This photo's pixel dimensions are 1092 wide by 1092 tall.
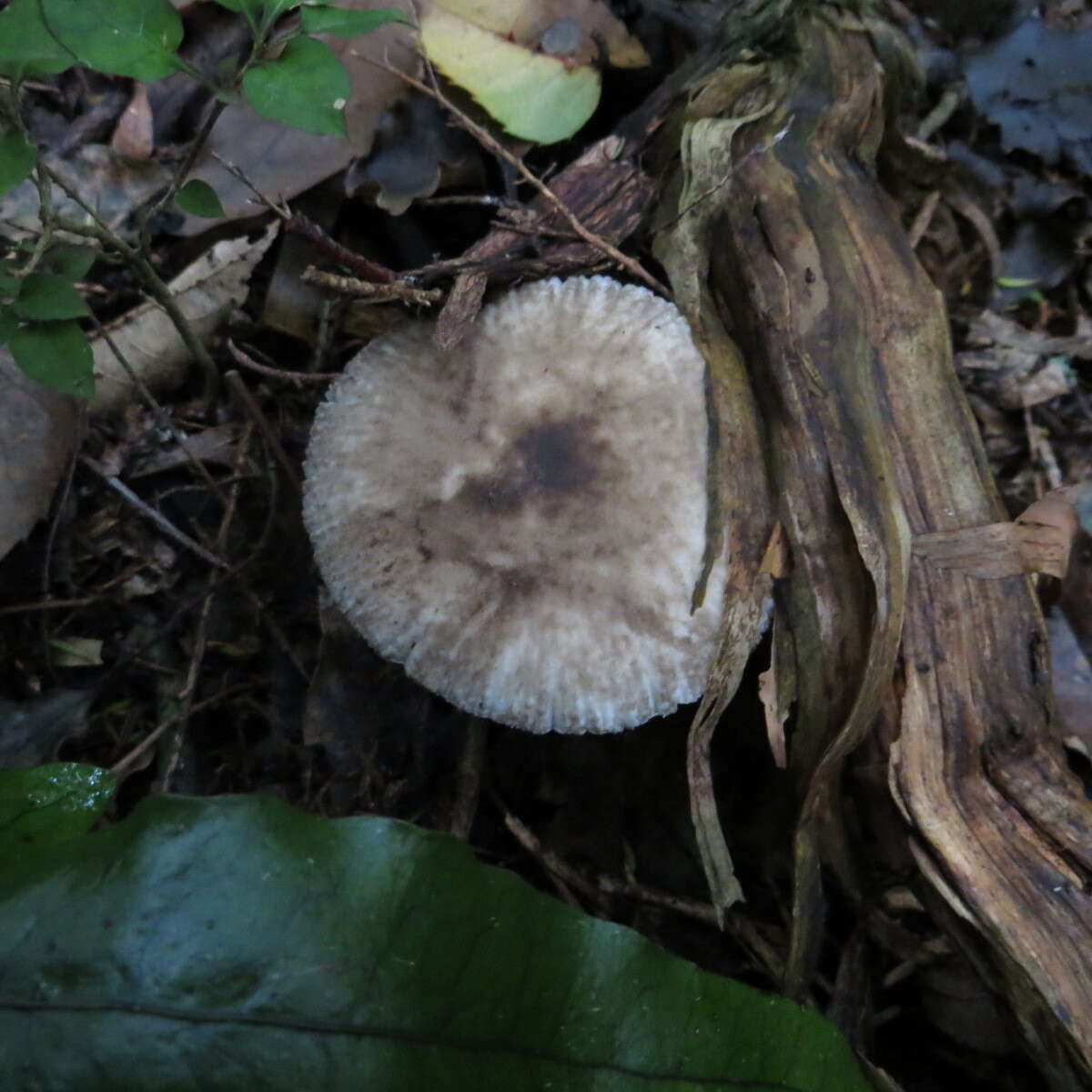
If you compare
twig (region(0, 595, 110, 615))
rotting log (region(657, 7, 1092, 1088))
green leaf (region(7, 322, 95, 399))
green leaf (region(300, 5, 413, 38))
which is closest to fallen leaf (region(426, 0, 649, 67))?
rotting log (region(657, 7, 1092, 1088))

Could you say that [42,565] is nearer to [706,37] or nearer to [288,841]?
[288,841]

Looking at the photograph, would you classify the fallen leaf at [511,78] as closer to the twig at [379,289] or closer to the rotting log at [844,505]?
the rotting log at [844,505]

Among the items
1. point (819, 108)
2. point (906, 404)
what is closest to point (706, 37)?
point (819, 108)

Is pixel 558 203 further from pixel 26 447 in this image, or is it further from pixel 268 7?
pixel 26 447

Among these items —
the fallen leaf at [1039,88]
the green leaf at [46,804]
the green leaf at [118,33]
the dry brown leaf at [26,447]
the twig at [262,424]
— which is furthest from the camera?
the fallen leaf at [1039,88]

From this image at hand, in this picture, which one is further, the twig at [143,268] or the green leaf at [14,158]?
the twig at [143,268]

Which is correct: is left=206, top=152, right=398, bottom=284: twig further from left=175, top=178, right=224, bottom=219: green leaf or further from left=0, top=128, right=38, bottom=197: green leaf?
left=0, top=128, right=38, bottom=197: green leaf

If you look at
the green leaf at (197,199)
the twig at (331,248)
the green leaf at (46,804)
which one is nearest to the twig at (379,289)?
the twig at (331,248)
